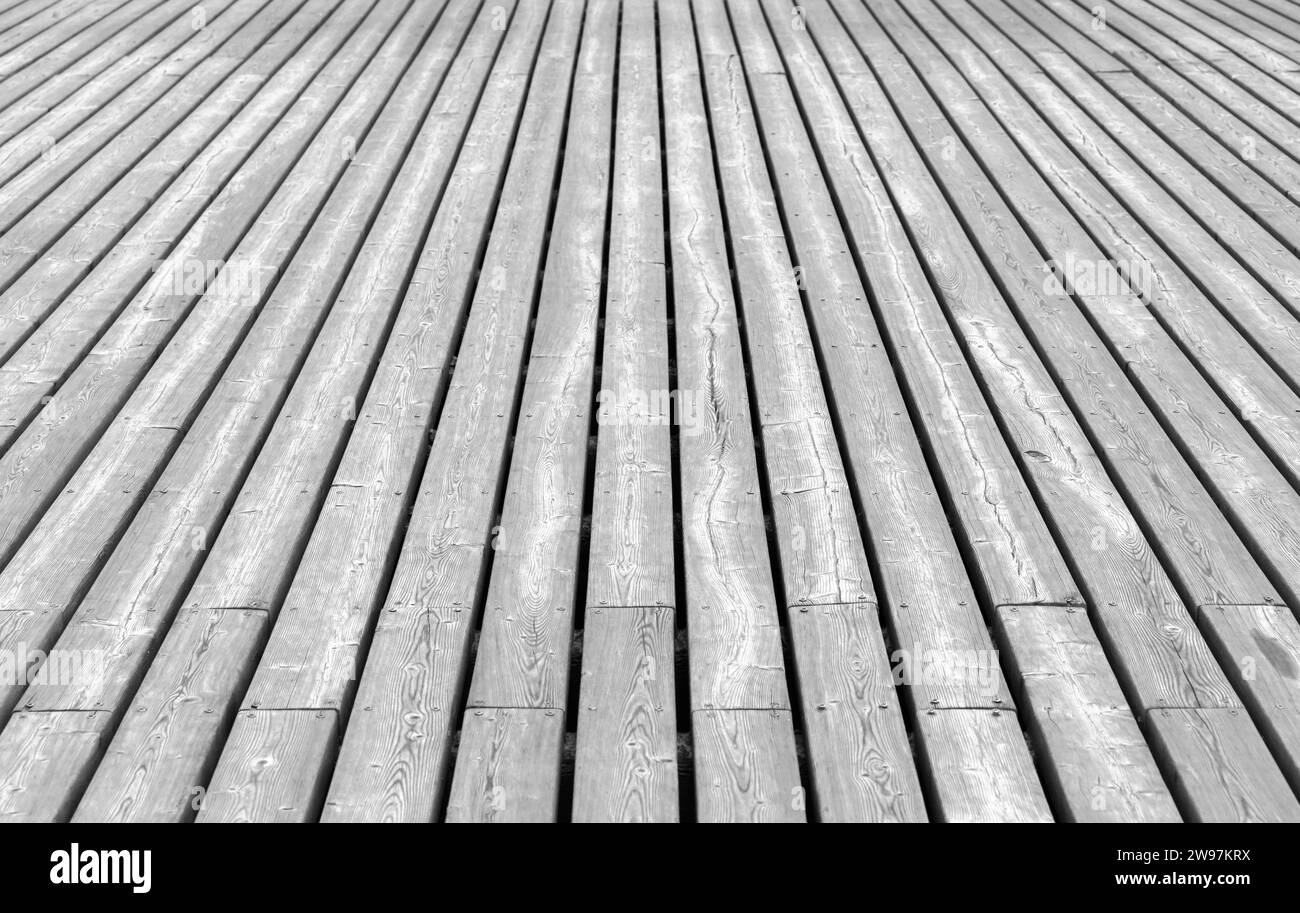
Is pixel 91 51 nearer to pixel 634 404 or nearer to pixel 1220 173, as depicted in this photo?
pixel 634 404

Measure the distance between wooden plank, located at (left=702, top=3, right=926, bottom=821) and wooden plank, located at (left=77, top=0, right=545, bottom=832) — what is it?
644mm

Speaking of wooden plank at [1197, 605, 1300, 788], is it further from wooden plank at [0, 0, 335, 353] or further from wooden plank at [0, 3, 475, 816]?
wooden plank at [0, 0, 335, 353]

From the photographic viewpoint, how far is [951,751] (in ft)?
4.79

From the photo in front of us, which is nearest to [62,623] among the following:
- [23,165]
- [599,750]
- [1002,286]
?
[599,750]

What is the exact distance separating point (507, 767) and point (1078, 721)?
71cm

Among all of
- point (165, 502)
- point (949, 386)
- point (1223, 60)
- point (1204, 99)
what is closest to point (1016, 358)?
point (949, 386)

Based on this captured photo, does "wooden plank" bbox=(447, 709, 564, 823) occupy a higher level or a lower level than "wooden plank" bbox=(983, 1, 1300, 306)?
lower

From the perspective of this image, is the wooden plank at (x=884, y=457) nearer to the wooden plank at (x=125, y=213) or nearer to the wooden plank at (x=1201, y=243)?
the wooden plank at (x=1201, y=243)

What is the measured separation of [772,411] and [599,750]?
0.89 meters

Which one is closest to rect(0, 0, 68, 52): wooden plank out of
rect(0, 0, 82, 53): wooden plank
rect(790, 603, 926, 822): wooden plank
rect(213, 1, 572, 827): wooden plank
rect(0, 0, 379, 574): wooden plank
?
rect(0, 0, 82, 53): wooden plank

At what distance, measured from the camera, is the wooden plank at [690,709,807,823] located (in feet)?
4.55

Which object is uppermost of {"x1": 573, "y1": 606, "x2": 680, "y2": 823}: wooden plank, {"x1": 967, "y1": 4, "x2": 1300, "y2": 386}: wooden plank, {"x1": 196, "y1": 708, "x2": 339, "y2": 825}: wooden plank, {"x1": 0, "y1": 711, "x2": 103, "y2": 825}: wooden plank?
{"x1": 967, "y1": 4, "x2": 1300, "y2": 386}: wooden plank
